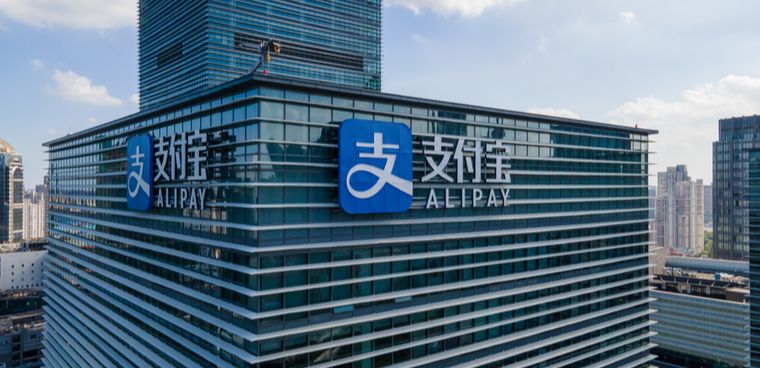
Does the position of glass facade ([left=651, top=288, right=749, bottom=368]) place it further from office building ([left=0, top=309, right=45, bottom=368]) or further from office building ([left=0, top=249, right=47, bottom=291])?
office building ([left=0, top=249, right=47, bottom=291])

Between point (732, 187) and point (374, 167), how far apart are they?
668 feet

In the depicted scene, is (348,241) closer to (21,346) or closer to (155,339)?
(155,339)

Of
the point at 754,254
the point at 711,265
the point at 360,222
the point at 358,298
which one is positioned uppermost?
the point at 360,222

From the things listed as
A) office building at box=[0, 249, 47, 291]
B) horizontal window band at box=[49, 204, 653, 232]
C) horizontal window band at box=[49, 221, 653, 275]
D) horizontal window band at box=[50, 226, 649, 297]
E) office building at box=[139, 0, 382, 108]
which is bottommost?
office building at box=[0, 249, 47, 291]

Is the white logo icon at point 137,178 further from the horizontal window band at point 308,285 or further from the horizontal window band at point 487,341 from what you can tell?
the horizontal window band at point 487,341

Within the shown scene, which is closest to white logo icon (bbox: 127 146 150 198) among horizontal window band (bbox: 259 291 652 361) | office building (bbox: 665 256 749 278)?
horizontal window band (bbox: 259 291 652 361)

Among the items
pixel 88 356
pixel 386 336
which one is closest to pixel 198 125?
pixel 386 336

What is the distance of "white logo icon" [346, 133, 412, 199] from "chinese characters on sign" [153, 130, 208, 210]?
13188mm

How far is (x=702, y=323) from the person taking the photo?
122625 mm

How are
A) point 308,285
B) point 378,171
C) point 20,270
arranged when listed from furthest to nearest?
point 20,270 < point 378,171 < point 308,285

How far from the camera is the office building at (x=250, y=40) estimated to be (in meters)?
125

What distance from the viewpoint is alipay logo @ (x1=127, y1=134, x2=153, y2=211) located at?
51344 millimetres

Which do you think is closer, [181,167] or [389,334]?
[389,334]

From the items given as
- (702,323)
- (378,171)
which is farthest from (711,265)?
(378,171)
